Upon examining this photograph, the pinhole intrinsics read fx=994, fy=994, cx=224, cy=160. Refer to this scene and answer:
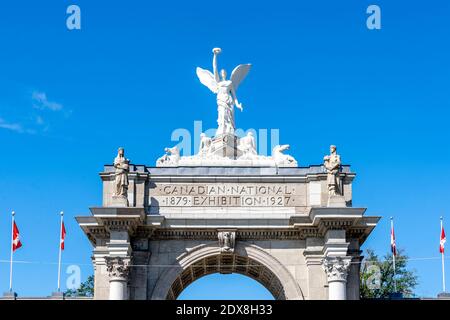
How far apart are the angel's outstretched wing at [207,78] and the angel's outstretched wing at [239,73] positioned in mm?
974

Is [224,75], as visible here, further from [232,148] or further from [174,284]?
[174,284]

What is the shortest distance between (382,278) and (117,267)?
31563 mm

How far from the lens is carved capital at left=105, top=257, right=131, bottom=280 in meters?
42.8

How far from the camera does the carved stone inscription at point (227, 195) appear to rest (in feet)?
149

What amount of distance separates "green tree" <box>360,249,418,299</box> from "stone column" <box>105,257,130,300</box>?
27264 millimetres

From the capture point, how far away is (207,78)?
49.6 metres

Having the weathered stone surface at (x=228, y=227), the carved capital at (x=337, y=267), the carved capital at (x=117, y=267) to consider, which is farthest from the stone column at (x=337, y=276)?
the carved capital at (x=117, y=267)

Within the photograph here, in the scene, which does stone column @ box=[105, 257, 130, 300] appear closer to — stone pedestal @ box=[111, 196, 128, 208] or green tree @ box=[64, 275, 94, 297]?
stone pedestal @ box=[111, 196, 128, 208]

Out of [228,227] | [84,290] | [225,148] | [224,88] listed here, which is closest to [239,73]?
[224,88]

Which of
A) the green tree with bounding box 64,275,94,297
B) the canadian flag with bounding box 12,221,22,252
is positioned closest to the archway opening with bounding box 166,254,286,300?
the canadian flag with bounding box 12,221,22,252

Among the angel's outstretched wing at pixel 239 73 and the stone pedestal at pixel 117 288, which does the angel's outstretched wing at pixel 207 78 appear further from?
the stone pedestal at pixel 117 288
